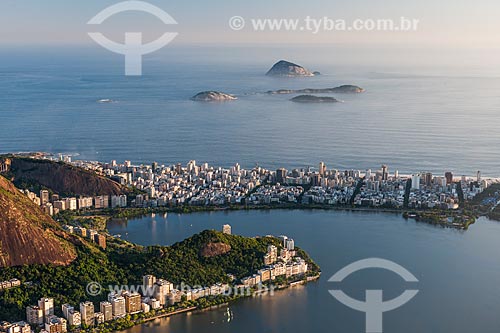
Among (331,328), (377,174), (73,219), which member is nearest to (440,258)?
(331,328)

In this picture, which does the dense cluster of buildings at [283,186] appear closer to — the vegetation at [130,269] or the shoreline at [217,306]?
the vegetation at [130,269]

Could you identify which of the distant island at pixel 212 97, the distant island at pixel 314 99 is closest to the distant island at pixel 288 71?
the distant island at pixel 314 99

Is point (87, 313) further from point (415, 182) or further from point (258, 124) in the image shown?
point (258, 124)

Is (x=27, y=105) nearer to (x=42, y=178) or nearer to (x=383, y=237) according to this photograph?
(x=42, y=178)

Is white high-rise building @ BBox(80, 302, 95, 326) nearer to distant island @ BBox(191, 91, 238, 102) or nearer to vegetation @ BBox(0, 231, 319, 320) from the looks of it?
vegetation @ BBox(0, 231, 319, 320)

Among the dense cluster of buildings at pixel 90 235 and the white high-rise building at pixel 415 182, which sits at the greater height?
the white high-rise building at pixel 415 182

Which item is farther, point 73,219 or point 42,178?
point 42,178
